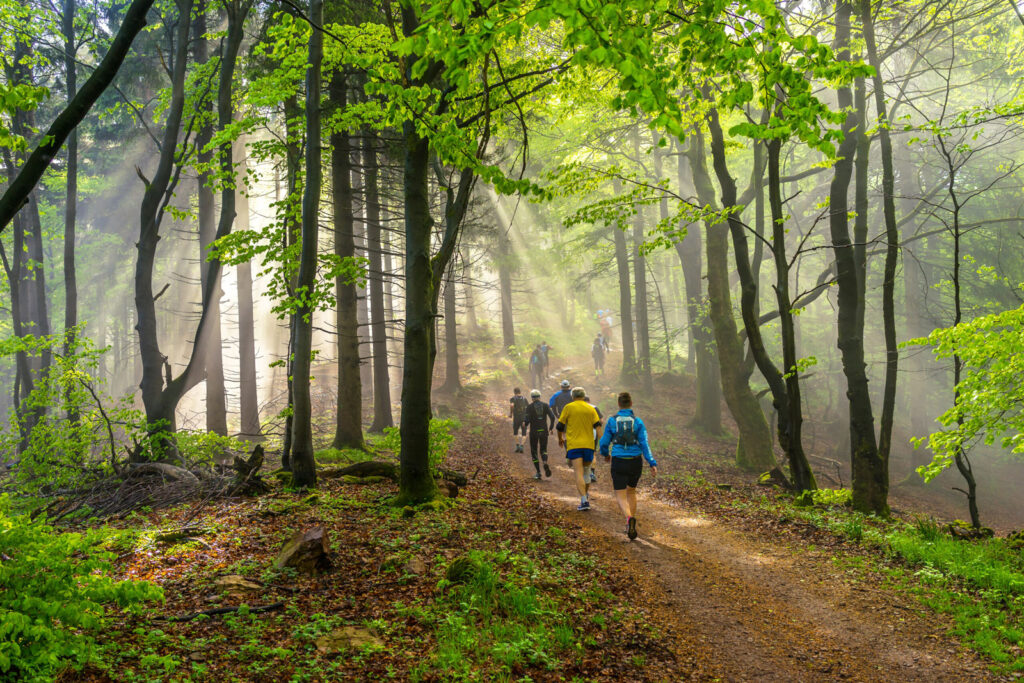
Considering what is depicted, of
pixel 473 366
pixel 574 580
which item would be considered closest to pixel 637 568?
pixel 574 580

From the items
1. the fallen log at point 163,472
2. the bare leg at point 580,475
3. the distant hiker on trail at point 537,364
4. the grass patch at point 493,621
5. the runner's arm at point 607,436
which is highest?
the distant hiker on trail at point 537,364

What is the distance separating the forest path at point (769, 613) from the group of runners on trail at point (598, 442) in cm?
70

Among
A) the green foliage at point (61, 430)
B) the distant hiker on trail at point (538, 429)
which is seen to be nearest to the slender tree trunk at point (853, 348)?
the distant hiker on trail at point (538, 429)

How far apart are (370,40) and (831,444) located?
22.0 meters

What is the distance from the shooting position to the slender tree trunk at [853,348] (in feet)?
30.8

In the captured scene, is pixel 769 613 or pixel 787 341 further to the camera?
pixel 787 341

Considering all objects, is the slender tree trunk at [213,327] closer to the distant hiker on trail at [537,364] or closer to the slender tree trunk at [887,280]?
the distant hiker on trail at [537,364]

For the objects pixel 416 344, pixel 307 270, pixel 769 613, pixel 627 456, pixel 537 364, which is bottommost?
pixel 769 613

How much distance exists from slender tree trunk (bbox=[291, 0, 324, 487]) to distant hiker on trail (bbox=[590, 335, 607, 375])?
20.0 m

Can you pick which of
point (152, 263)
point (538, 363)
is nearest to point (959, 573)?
point (152, 263)

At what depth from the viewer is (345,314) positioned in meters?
12.0

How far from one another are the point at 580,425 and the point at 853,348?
511 cm

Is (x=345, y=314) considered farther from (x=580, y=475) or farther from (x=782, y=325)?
(x=782, y=325)

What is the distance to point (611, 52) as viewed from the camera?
390cm
